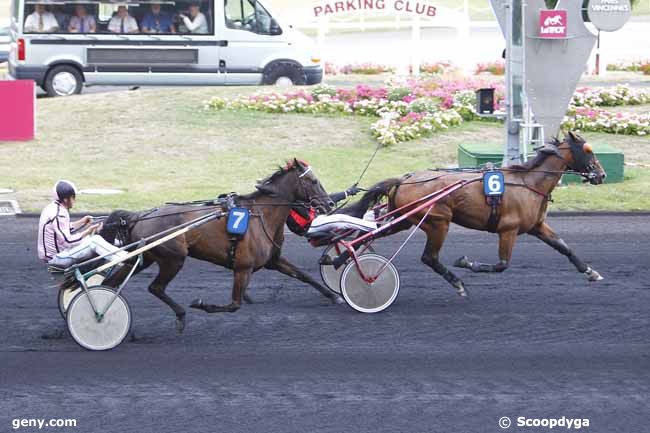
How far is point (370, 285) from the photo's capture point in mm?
9625

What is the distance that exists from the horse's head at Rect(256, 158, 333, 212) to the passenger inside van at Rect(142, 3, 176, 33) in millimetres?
13848

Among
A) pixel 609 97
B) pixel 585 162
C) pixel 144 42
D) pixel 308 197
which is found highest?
pixel 144 42

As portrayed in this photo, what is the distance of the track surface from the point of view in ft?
23.2

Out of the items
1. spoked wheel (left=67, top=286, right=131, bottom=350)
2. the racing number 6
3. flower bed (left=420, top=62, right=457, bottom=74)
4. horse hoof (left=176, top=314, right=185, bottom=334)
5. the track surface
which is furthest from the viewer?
flower bed (left=420, top=62, right=457, bottom=74)

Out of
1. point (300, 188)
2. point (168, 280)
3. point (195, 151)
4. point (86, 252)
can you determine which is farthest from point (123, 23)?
point (86, 252)

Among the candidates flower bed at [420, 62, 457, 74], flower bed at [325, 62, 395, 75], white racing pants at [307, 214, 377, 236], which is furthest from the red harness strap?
flower bed at [325, 62, 395, 75]

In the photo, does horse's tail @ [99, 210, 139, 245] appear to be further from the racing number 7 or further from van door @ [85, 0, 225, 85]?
van door @ [85, 0, 225, 85]

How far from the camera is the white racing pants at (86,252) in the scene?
8.47 metres

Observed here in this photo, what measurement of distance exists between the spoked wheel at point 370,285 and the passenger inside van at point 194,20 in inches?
538

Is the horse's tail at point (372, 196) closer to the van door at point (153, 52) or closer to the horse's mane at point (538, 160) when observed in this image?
the horse's mane at point (538, 160)

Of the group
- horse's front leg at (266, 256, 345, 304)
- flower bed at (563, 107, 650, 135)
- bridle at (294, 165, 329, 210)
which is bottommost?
horse's front leg at (266, 256, 345, 304)

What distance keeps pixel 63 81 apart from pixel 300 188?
14574 mm

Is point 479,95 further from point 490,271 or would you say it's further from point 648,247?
point 490,271

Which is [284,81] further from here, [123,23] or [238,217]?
[238,217]
